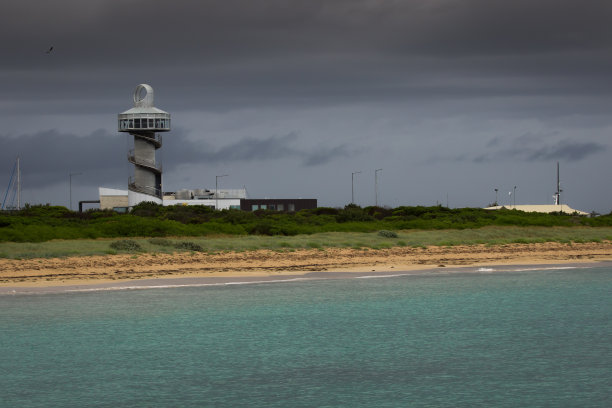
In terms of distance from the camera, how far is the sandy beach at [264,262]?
27219mm

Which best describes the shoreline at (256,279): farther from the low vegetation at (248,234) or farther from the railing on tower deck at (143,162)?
the railing on tower deck at (143,162)

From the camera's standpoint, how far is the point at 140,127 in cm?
9375

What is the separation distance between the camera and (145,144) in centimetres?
9431

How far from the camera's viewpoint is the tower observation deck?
3671 inches

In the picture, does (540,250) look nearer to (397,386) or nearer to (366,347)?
(366,347)

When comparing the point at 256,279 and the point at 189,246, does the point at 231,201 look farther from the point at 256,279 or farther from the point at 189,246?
the point at 256,279

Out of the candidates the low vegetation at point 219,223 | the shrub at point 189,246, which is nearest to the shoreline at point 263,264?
the shrub at point 189,246

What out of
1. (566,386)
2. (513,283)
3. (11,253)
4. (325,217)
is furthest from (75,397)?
(325,217)

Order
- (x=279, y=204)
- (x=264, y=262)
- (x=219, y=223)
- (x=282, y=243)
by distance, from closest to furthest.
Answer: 1. (x=264, y=262)
2. (x=282, y=243)
3. (x=219, y=223)
4. (x=279, y=204)

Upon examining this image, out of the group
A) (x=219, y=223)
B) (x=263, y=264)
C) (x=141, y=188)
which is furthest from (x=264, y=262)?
(x=141, y=188)

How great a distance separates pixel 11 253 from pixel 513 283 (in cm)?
2017

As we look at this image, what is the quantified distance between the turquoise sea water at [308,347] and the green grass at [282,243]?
11608mm

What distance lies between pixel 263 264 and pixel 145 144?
65521mm

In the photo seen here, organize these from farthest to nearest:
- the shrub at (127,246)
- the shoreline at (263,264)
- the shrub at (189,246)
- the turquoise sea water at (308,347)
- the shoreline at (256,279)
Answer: the shrub at (189,246) < the shrub at (127,246) < the shoreline at (263,264) < the shoreline at (256,279) < the turquoise sea water at (308,347)
